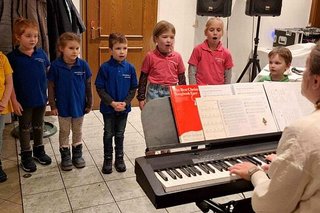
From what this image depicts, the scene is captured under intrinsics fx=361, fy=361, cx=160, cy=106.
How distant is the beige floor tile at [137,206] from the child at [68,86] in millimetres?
642

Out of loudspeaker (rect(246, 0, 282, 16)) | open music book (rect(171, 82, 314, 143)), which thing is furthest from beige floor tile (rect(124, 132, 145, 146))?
loudspeaker (rect(246, 0, 282, 16))

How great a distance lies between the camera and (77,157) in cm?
288

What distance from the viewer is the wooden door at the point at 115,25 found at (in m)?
4.06

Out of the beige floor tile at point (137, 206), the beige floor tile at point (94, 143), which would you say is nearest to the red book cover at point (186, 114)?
the beige floor tile at point (137, 206)

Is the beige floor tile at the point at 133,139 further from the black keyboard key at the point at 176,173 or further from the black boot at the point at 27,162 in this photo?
the black keyboard key at the point at 176,173

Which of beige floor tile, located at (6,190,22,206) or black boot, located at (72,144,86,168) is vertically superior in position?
black boot, located at (72,144,86,168)

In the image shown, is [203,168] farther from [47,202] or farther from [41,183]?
[41,183]

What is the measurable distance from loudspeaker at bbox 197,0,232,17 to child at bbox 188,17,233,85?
1.48 metres

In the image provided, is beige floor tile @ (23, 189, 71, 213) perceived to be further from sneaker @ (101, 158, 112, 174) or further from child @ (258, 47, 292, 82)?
child @ (258, 47, 292, 82)

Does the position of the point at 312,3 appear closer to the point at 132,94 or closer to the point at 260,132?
the point at 132,94

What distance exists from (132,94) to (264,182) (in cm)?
166

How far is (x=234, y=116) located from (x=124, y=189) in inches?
48.4

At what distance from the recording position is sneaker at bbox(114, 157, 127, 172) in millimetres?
2805

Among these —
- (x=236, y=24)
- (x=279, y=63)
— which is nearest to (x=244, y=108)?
(x=279, y=63)
